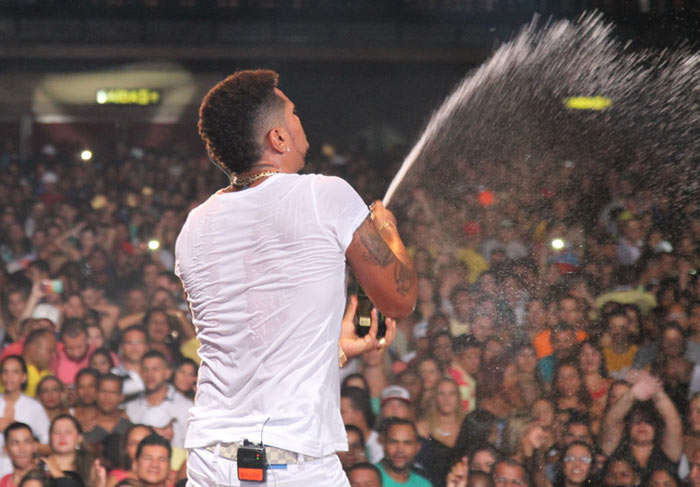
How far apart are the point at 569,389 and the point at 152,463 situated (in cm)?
221

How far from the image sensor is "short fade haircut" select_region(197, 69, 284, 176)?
6.09 feet

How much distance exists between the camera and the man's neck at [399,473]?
14.3 ft

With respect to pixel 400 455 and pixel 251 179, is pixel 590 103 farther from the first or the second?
pixel 251 179

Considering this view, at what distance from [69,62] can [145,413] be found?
8.70 m

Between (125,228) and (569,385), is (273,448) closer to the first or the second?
(569,385)

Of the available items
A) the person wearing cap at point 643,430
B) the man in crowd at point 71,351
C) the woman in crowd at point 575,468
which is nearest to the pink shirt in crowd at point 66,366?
the man in crowd at point 71,351

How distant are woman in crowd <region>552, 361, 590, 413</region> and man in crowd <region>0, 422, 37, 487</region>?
2.75 m

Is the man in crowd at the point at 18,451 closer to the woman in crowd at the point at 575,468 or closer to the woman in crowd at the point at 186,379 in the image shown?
the woman in crowd at the point at 186,379

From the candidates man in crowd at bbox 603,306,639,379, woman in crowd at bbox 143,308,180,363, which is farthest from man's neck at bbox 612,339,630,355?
woman in crowd at bbox 143,308,180,363

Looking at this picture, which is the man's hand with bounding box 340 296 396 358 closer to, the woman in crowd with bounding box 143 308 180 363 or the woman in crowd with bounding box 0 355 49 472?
the woman in crowd with bounding box 0 355 49 472

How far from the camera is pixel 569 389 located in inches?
186

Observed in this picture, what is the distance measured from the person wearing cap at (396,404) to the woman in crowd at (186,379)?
3.63ft

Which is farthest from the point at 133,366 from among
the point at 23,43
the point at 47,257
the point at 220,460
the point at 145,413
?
the point at 23,43

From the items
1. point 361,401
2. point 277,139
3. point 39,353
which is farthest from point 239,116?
point 39,353
